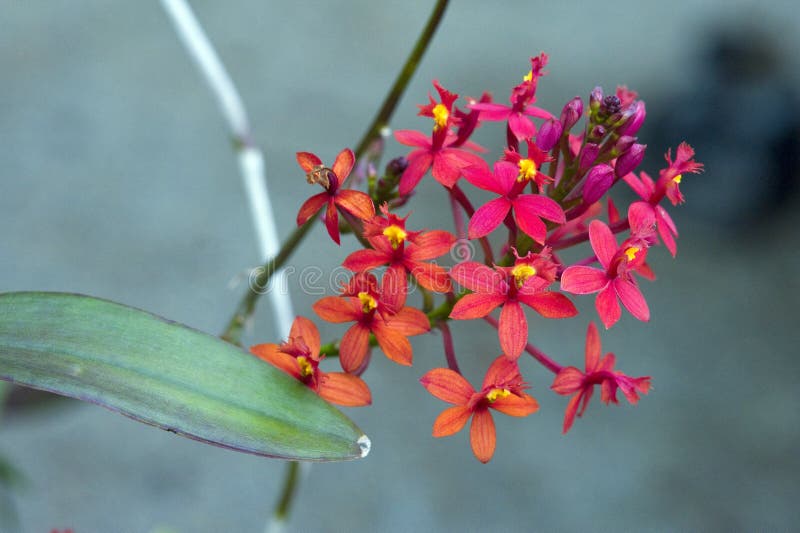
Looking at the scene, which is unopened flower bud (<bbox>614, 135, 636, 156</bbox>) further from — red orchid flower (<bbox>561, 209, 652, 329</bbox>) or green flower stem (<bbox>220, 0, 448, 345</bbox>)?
green flower stem (<bbox>220, 0, 448, 345</bbox>)

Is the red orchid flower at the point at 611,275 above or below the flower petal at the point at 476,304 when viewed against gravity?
above

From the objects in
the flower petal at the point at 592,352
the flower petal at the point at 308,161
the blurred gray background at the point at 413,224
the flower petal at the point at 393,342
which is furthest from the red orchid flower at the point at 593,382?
the blurred gray background at the point at 413,224

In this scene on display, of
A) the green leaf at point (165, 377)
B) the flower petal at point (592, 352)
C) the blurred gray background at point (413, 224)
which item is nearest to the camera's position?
the green leaf at point (165, 377)

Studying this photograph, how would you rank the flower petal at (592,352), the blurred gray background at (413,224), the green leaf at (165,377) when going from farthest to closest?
1. the blurred gray background at (413,224)
2. the flower petal at (592,352)
3. the green leaf at (165,377)

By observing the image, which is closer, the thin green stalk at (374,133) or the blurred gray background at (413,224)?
the thin green stalk at (374,133)

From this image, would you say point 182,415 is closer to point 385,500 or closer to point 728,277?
point 385,500

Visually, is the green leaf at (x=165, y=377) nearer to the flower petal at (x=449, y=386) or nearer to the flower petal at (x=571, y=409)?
the flower petal at (x=449, y=386)

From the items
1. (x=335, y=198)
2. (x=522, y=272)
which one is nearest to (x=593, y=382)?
(x=522, y=272)
